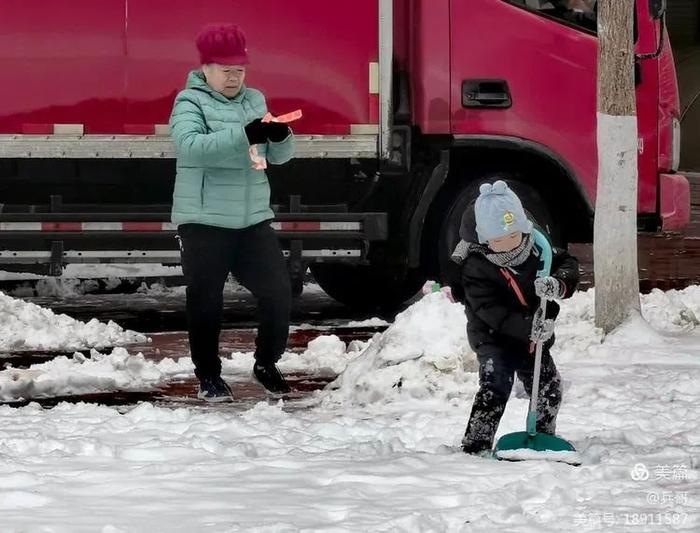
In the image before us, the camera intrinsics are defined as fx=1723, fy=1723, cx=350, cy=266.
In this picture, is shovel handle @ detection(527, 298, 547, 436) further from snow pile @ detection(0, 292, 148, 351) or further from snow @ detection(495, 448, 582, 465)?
snow pile @ detection(0, 292, 148, 351)

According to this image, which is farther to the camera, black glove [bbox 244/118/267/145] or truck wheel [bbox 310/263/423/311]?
truck wheel [bbox 310/263/423/311]

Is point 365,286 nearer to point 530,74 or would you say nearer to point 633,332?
point 530,74

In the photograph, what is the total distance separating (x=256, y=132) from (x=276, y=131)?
0.30 ft

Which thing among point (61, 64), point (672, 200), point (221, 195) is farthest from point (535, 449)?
A: point (672, 200)

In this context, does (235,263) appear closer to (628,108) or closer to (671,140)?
(628,108)

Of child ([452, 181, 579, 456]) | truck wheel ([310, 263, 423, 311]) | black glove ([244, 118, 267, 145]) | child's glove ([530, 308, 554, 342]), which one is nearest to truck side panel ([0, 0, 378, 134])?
truck wheel ([310, 263, 423, 311])

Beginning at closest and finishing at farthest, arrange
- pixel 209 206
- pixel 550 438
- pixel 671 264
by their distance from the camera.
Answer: pixel 550 438
pixel 209 206
pixel 671 264

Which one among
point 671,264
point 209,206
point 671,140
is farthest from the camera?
point 671,264

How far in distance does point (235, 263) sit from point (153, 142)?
2874 millimetres

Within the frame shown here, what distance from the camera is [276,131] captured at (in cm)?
790

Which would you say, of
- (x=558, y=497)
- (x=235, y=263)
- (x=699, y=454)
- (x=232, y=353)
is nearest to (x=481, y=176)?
(x=232, y=353)

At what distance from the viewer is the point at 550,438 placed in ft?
20.9

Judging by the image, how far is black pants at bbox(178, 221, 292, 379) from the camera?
8250 mm

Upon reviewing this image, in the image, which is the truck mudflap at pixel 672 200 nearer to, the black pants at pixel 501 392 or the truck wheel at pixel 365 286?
the truck wheel at pixel 365 286
